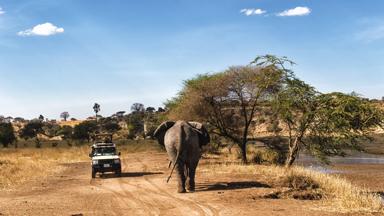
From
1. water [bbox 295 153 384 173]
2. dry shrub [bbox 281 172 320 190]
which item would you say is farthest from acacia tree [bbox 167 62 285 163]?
dry shrub [bbox 281 172 320 190]

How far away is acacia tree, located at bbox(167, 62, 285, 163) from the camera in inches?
1277

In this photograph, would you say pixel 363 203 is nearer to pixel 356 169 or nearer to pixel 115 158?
pixel 115 158

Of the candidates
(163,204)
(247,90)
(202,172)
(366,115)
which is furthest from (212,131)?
(163,204)

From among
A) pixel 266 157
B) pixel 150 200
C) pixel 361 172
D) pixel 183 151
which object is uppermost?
pixel 183 151

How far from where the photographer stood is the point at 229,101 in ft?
111

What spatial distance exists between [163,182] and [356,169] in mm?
17808

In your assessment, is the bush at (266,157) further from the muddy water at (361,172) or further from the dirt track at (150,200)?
the dirt track at (150,200)

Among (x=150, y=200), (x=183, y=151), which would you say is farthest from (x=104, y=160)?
(x=150, y=200)

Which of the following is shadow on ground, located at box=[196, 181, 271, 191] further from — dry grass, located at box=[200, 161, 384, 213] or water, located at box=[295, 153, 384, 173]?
water, located at box=[295, 153, 384, 173]

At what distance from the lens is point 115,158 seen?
26.8m

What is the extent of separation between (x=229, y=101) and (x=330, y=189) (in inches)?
627

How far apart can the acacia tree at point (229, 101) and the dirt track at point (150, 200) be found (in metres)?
10.3

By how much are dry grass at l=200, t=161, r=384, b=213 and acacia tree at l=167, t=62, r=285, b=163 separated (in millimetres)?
7447

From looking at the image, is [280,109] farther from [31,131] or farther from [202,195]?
[31,131]
